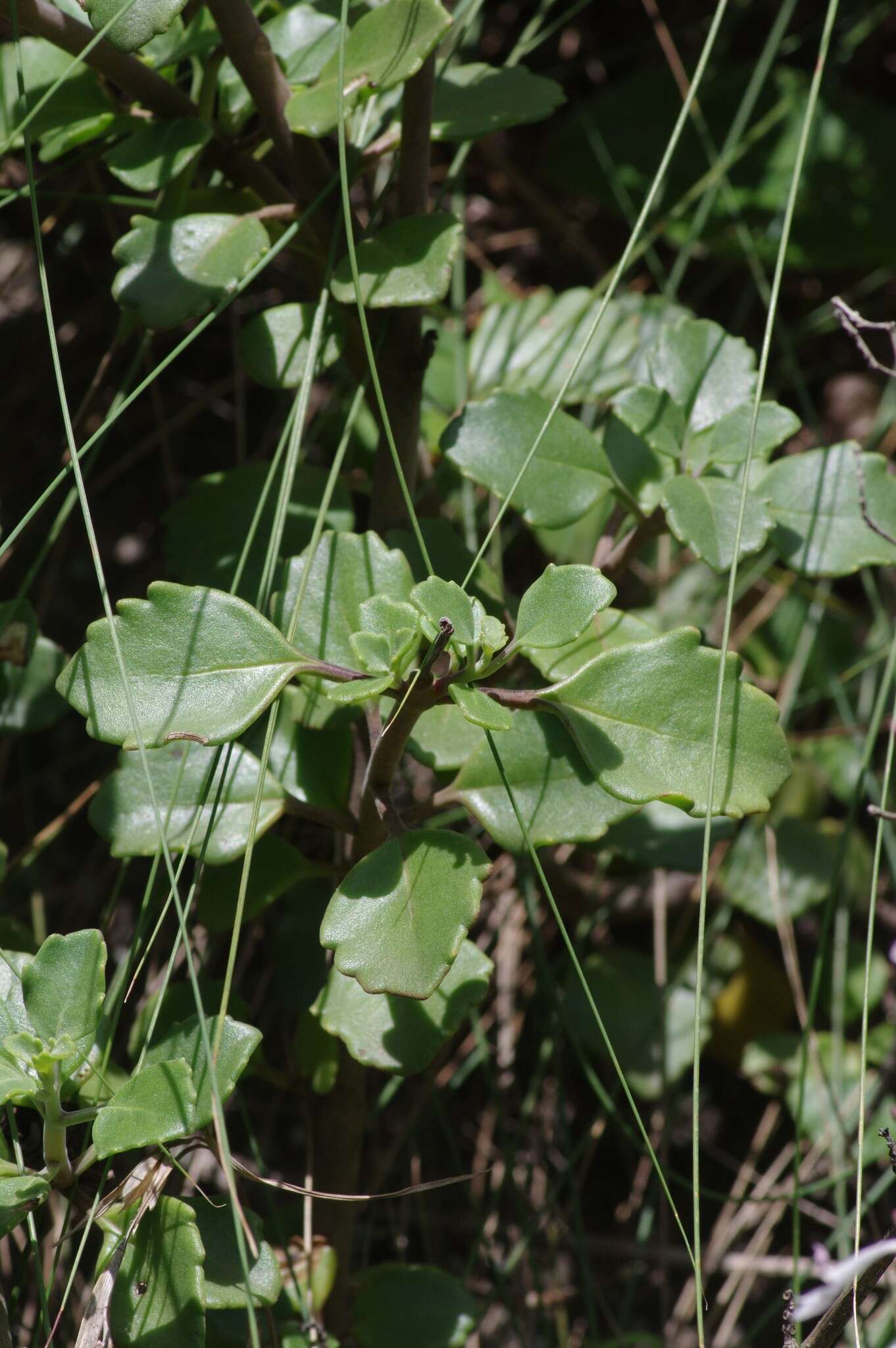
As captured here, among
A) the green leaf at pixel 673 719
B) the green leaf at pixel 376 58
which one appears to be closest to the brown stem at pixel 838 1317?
the green leaf at pixel 673 719

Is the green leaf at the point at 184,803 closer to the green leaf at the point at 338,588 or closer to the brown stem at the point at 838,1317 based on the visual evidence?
the green leaf at the point at 338,588

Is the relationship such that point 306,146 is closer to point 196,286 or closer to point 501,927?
point 196,286

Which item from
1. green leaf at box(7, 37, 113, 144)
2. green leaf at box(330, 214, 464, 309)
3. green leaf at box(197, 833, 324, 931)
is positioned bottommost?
green leaf at box(197, 833, 324, 931)

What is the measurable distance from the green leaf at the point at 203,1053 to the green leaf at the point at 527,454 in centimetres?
46

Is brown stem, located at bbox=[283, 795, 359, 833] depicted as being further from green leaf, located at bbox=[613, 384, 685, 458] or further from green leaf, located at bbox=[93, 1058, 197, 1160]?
green leaf, located at bbox=[613, 384, 685, 458]

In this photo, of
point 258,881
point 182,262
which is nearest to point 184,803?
point 258,881

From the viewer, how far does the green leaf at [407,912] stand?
0.71 meters

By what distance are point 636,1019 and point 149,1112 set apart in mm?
657

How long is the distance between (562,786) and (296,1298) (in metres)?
0.52

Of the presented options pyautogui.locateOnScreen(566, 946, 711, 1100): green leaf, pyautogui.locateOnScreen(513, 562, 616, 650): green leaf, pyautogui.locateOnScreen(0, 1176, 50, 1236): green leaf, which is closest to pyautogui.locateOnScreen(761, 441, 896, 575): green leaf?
pyautogui.locateOnScreen(513, 562, 616, 650): green leaf

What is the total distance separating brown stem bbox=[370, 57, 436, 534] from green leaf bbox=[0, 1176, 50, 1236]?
590 millimetres

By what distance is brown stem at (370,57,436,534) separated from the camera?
893 millimetres

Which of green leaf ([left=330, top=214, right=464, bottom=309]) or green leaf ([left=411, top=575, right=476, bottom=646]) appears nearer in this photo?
green leaf ([left=411, top=575, right=476, bottom=646])

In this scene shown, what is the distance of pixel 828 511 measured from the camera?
0.94 m
